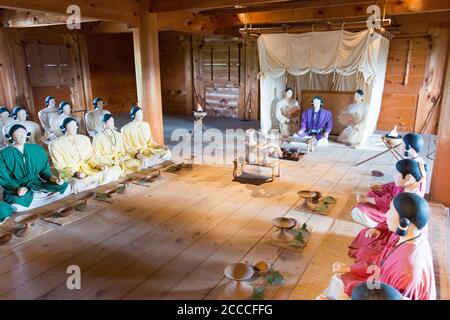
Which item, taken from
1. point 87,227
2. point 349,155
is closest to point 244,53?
point 349,155

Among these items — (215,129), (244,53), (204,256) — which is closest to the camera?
(204,256)

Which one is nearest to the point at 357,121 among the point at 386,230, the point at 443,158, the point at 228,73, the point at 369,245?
the point at 443,158

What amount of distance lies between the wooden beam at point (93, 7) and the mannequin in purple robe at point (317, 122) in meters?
4.15

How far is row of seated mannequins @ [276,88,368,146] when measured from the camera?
7.43 m

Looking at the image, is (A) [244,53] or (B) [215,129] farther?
(A) [244,53]

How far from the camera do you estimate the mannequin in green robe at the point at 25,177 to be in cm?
407

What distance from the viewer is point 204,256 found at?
3.17 m

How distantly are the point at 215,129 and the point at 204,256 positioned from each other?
668 centimetres

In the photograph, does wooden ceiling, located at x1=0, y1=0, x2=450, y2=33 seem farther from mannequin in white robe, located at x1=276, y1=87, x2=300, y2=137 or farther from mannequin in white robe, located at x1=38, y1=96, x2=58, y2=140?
mannequin in white robe, located at x1=276, y1=87, x2=300, y2=137

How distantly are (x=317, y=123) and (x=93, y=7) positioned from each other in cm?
507

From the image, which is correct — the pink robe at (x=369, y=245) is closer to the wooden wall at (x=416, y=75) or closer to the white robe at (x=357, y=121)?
the white robe at (x=357, y=121)

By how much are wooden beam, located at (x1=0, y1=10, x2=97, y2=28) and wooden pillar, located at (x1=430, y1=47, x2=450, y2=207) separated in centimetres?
669

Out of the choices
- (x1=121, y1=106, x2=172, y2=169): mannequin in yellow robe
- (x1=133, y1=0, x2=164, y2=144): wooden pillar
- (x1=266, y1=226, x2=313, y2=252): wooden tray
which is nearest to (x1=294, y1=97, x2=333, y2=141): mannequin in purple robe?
(x1=133, y1=0, x2=164, y2=144): wooden pillar
